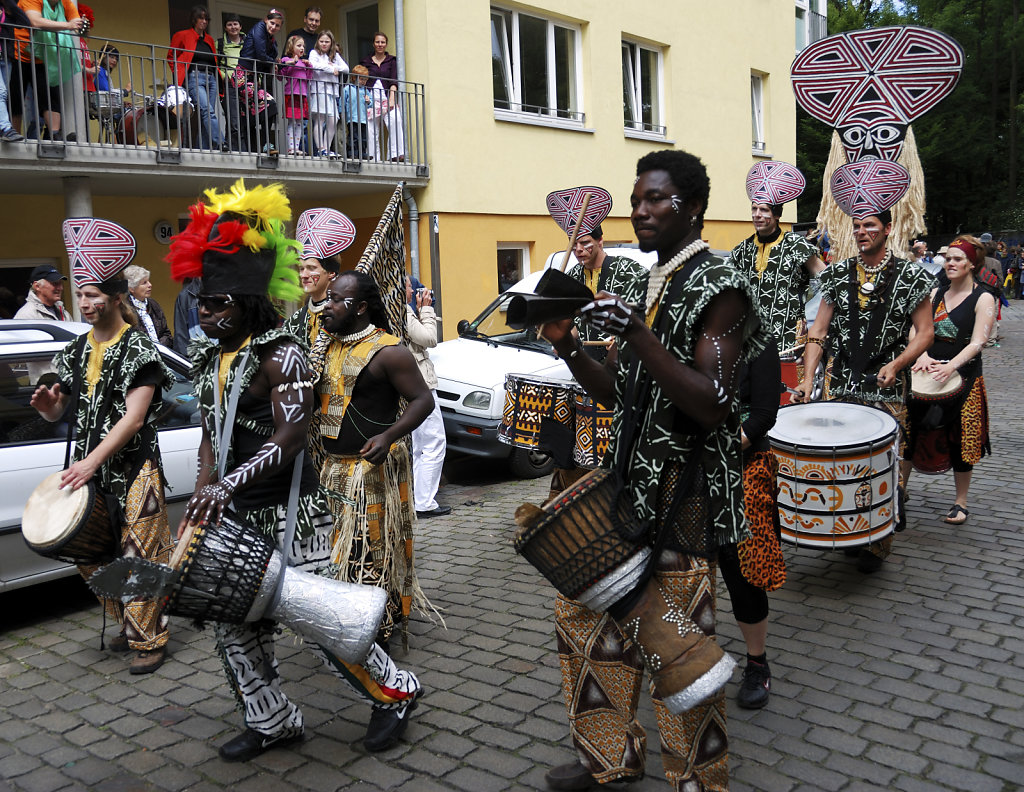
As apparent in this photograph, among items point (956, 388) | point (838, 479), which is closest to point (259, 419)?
point (838, 479)

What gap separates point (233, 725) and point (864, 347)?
3982 mm

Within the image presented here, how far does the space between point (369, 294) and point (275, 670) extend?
1.79 meters

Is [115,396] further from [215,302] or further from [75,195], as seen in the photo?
[75,195]

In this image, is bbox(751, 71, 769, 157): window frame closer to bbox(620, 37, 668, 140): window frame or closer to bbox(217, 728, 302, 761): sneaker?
bbox(620, 37, 668, 140): window frame

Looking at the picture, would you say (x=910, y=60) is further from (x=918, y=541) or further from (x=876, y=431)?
(x=918, y=541)

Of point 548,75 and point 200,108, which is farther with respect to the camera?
point 548,75

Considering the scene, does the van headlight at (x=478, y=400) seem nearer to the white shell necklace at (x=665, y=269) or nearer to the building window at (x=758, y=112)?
the white shell necklace at (x=665, y=269)

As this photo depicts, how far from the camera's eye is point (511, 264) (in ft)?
51.0

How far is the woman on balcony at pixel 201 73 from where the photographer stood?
36.2ft

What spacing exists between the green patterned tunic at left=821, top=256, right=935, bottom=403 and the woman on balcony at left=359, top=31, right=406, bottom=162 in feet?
28.4

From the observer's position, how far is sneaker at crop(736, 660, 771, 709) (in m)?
3.98

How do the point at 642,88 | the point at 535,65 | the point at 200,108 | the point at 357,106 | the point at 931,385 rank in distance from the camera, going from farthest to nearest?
the point at 642,88 → the point at 535,65 → the point at 357,106 → the point at 200,108 → the point at 931,385

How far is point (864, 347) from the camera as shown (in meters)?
5.55

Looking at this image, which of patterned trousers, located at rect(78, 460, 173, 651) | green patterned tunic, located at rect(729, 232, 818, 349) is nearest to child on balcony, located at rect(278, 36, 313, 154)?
green patterned tunic, located at rect(729, 232, 818, 349)
